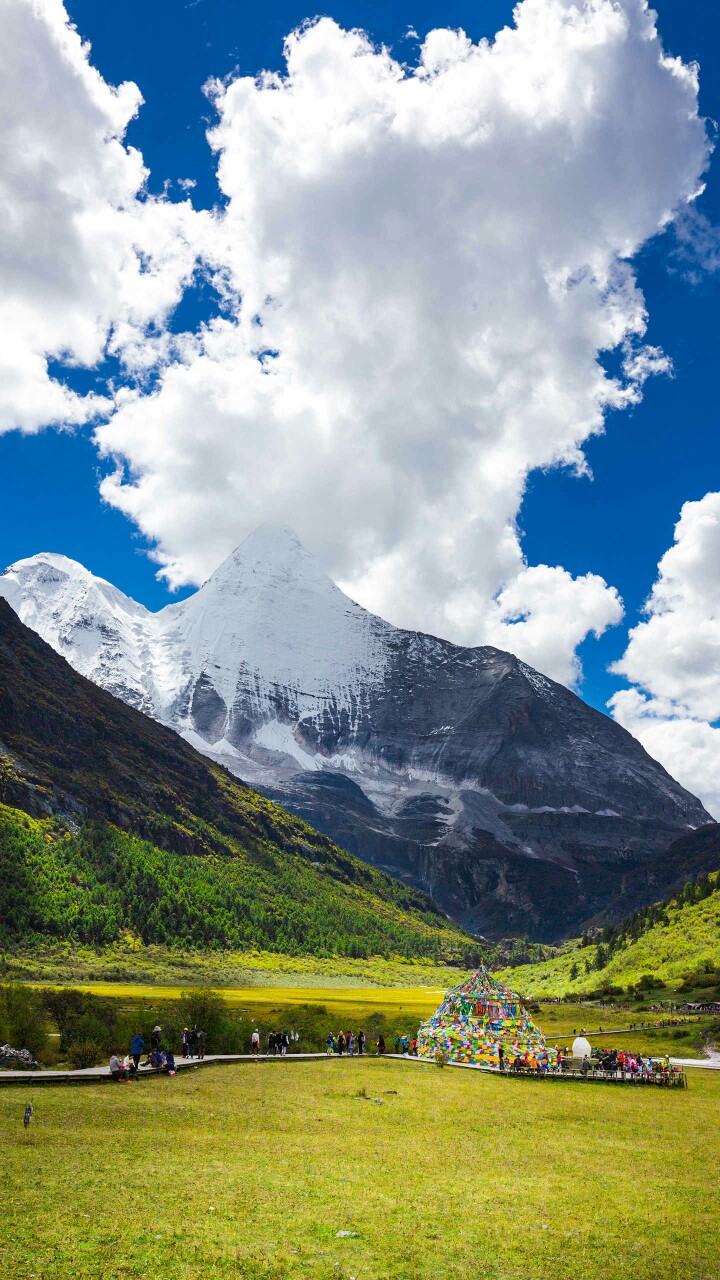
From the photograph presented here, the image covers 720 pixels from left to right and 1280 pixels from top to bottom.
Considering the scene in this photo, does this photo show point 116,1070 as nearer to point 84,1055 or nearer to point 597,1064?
point 84,1055

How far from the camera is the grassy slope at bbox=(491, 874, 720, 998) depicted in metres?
93.9

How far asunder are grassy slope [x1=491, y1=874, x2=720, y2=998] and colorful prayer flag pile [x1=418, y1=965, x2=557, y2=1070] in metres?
39.1

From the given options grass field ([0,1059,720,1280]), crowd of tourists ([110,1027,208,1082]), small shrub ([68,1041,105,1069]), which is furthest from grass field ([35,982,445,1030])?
grass field ([0,1059,720,1280])

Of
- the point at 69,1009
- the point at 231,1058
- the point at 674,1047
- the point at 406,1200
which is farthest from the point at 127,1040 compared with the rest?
the point at 674,1047

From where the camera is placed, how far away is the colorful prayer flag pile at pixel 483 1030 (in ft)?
177

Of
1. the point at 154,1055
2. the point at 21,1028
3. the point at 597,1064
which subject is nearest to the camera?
the point at 154,1055

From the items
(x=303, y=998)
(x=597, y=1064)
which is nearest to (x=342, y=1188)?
(x=597, y=1064)

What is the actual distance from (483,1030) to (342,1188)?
37.7 meters

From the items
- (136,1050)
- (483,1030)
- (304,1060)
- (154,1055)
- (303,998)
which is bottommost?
(303,998)

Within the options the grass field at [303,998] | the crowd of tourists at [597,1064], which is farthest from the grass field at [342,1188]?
the grass field at [303,998]

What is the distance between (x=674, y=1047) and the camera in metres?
62.9

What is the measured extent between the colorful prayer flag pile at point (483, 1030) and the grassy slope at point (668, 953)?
39.1m

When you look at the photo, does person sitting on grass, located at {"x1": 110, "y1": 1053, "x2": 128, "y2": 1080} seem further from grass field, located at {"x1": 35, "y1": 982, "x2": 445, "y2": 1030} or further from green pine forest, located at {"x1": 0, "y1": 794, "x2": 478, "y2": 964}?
green pine forest, located at {"x1": 0, "y1": 794, "x2": 478, "y2": 964}

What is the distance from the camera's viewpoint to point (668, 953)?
330 feet
